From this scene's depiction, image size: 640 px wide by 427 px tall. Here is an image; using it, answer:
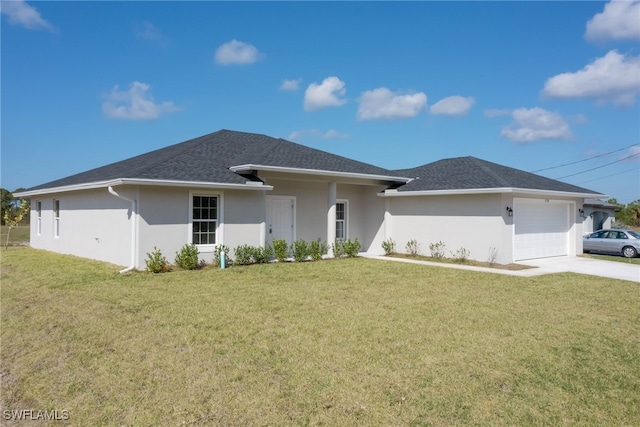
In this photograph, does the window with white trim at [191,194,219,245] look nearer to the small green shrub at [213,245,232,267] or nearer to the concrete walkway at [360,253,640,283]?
the small green shrub at [213,245,232,267]

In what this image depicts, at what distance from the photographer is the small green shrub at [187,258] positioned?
12.1 metres

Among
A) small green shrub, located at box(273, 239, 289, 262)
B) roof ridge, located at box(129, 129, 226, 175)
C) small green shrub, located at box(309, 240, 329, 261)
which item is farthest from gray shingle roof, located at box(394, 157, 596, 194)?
roof ridge, located at box(129, 129, 226, 175)

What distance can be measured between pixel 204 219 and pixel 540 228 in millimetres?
13301

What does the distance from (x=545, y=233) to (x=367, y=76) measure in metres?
12.5

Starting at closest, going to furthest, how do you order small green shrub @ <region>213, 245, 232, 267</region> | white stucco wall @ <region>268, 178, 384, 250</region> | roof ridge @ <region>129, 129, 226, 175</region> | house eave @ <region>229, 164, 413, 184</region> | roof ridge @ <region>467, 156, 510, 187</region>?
roof ridge @ <region>129, 129, 226, 175</region> < small green shrub @ <region>213, 245, 232, 267</region> < house eave @ <region>229, 164, 413, 184</region> < roof ridge @ <region>467, 156, 510, 187</region> < white stucco wall @ <region>268, 178, 384, 250</region>

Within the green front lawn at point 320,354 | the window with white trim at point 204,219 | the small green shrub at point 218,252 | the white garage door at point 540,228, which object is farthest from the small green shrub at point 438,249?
the window with white trim at point 204,219

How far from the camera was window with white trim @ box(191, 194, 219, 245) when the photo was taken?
12.9 metres

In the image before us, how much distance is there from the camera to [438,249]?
16219 millimetres

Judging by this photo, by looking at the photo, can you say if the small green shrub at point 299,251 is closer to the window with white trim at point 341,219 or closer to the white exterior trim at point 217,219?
the white exterior trim at point 217,219

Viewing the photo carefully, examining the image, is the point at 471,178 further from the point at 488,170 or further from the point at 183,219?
the point at 183,219

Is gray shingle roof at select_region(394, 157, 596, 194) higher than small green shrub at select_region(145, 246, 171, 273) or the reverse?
higher

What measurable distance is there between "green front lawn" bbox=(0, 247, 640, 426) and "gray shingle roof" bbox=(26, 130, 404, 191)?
160 inches

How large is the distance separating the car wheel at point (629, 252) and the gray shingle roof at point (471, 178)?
357cm

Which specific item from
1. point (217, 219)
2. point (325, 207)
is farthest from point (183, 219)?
point (325, 207)
